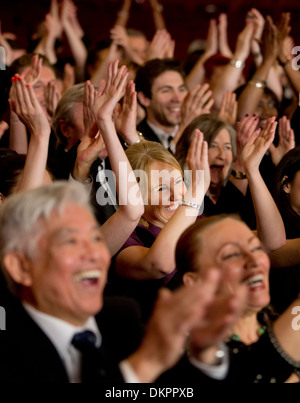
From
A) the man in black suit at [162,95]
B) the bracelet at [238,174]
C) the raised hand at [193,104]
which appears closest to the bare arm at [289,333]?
the bracelet at [238,174]

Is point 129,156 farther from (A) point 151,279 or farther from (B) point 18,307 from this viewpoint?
(B) point 18,307

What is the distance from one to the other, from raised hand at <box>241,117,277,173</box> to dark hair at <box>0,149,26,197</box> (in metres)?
0.71

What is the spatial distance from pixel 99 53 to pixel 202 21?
3022 millimetres

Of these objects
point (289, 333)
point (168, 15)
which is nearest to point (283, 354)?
point (289, 333)

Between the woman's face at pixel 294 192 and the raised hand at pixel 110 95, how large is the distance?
694 mm

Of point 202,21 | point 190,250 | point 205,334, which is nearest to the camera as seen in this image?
point 205,334

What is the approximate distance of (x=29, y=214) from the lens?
4.91 ft

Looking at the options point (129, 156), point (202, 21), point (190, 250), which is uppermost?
point (202, 21)

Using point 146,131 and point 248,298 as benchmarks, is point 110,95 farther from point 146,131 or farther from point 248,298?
point 146,131

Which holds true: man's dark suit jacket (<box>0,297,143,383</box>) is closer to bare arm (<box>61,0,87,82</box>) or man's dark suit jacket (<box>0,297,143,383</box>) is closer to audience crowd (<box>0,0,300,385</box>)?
audience crowd (<box>0,0,300,385</box>)

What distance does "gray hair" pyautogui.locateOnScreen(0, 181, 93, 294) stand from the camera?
1.49m

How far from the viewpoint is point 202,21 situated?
6922 mm

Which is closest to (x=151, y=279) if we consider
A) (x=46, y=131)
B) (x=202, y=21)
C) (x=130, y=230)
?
(x=130, y=230)

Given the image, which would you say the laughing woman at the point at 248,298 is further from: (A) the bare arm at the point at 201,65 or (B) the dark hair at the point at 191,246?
(A) the bare arm at the point at 201,65
